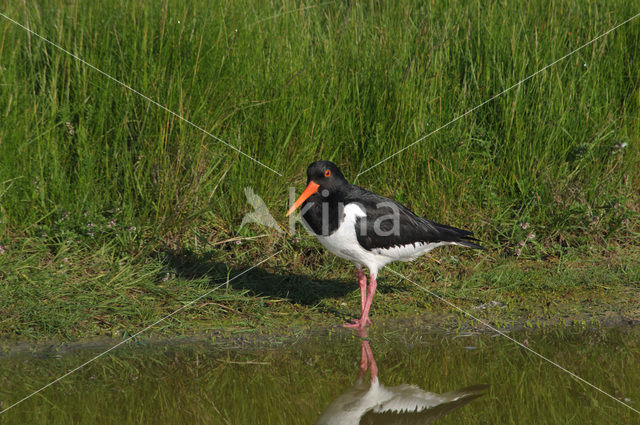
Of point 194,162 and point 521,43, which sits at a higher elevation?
point 521,43

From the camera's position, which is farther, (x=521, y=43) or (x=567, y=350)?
(x=521, y=43)

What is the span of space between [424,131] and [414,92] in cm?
32

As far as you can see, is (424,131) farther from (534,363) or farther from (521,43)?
(534,363)

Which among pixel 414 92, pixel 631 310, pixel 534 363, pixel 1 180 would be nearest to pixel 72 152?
pixel 1 180

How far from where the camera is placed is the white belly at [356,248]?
4641 millimetres

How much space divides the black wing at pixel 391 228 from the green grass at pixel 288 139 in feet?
1.55

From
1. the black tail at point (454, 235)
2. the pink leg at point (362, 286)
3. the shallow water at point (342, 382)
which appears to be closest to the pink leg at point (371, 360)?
the shallow water at point (342, 382)

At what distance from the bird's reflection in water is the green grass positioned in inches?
43.4

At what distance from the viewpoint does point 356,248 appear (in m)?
4.69

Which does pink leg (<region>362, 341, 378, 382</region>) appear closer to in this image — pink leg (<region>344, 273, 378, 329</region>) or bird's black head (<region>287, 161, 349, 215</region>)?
pink leg (<region>344, 273, 378, 329</region>)

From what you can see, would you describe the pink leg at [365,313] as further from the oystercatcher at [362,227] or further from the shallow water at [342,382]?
the shallow water at [342,382]

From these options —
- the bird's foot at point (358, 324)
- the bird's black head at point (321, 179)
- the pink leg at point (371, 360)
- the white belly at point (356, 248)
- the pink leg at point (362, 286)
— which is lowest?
the bird's foot at point (358, 324)

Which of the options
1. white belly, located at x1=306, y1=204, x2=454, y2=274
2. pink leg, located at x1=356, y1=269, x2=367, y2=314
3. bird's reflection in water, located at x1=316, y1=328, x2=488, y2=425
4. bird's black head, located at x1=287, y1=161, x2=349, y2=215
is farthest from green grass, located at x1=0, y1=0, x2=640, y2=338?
bird's reflection in water, located at x1=316, y1=328, x2=488, y2=425

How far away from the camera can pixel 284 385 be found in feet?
12.6
